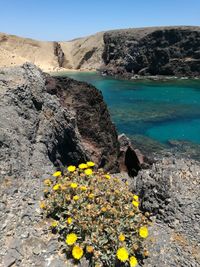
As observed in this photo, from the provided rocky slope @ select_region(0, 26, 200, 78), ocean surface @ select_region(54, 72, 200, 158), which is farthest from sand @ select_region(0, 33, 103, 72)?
ocean surface @ select_region(54, 72, 200, 158)

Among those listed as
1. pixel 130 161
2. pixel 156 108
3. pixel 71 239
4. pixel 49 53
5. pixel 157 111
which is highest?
pixel 71 239

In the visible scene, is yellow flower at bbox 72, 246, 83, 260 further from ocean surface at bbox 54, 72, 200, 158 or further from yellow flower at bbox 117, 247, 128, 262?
ocean surface at bbox 54, 72, 200, 158

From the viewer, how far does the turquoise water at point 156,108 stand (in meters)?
40.9

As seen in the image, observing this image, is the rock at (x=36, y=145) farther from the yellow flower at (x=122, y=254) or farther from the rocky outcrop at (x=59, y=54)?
the rocky outcrop at (x=59, y=54)

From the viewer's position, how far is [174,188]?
9.48 m

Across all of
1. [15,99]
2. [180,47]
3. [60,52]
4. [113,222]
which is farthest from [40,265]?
[60,52]

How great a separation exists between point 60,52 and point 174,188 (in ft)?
449

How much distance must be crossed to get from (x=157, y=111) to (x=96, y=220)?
48.5 metres

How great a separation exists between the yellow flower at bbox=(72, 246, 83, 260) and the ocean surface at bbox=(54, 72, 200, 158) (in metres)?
27.6

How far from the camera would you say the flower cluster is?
691 cm

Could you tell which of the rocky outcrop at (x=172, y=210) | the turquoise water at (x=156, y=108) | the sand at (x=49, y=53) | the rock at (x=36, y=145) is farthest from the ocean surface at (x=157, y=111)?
the sand at (x=49, y=53)

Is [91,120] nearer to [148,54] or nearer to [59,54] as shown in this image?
[148,54]

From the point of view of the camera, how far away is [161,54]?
114 meters

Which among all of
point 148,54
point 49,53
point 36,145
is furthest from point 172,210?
point 49,53
